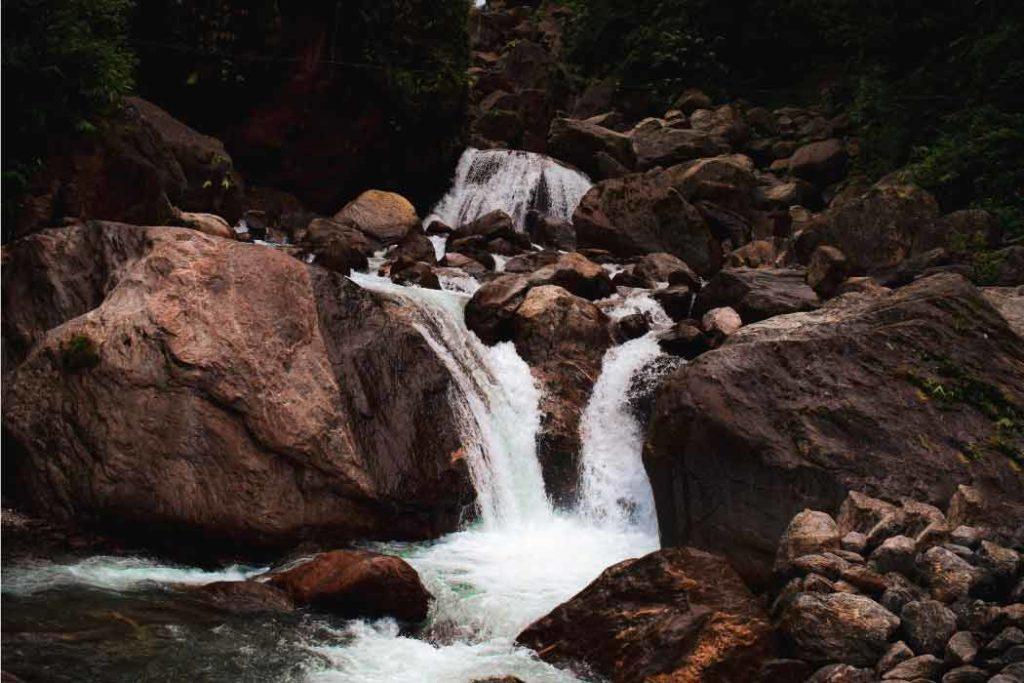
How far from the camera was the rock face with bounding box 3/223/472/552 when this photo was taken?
8547mm

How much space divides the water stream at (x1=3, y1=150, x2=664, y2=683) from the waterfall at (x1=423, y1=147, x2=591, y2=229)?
7.30 m

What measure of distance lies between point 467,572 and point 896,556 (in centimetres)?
369

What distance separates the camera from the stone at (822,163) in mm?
22469

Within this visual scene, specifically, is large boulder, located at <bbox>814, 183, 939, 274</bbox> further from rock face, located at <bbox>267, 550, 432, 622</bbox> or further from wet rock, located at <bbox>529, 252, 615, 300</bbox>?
rock face, located at <bbox>267, 550, 432, 622</bbox>

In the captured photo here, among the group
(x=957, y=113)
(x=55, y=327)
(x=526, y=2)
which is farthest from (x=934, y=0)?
(x=526, y=2)

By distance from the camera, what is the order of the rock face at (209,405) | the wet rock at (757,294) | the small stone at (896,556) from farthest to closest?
1. the wet rock at (757,294)
2. the rock face at (209,405)
3. the small stone at (896,556)

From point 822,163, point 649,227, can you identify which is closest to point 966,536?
point 649,227

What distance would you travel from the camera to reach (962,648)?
20.6 ft

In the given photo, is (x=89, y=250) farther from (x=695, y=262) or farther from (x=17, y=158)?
(x=695, y=262)

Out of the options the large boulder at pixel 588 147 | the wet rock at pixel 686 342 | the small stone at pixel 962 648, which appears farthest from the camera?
the large boulder at pixel 588 147

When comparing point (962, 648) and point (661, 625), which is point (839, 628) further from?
point (661, 625)

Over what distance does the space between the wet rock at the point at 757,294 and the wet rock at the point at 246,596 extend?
7841 mm

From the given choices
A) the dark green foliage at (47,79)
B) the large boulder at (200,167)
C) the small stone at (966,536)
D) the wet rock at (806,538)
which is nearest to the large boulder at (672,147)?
the large boulder at (200,167)

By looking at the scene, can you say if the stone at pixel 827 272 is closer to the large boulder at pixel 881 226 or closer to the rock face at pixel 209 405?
the large boulder at pixel 881 226
